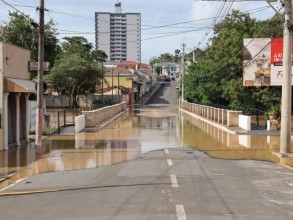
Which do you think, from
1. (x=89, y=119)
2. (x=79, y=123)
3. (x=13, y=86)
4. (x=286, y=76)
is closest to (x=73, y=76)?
(x=89, y=119)

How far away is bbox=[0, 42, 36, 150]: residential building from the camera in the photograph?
68.7 ft

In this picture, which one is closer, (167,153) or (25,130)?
(167,153)

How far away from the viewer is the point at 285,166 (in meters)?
16.4

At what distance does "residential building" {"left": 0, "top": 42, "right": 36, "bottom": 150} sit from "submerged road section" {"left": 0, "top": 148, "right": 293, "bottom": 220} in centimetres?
694

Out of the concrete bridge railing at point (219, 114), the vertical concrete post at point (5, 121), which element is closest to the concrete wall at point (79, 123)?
the vertical concrete post at point (5, 121)

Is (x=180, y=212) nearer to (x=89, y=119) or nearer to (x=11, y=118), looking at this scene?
(x=11, y=118)

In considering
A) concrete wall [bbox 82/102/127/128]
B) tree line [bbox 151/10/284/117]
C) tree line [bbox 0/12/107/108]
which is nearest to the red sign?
concrete wall [bbox 82/102/127/128]

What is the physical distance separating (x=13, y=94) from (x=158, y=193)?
47.2 feet

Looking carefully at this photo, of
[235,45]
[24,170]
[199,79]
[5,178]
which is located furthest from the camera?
[199,79]

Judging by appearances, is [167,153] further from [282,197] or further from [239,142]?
[282,197]

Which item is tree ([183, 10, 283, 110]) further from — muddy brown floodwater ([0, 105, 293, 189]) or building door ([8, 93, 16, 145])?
building door ([8, 93, 16, 145])

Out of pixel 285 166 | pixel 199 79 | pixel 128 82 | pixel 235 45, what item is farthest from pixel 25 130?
pixel 128 82

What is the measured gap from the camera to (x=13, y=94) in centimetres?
2339

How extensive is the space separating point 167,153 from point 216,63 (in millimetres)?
34339
